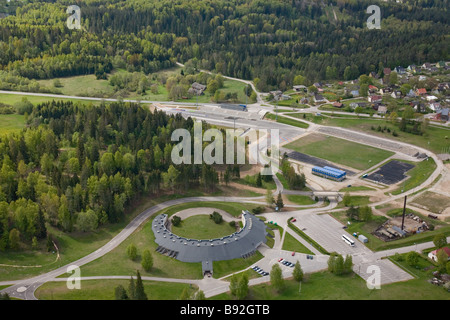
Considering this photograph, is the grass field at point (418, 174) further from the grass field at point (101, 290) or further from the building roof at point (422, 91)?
the building roof at point (422, 91)

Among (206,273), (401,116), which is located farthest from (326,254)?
(401,116)

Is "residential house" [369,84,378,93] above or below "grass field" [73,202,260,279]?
above

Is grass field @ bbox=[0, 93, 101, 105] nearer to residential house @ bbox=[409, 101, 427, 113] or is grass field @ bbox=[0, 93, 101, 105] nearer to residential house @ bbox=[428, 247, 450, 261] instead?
residential house @ bbox=[409, 101, 427, 113]

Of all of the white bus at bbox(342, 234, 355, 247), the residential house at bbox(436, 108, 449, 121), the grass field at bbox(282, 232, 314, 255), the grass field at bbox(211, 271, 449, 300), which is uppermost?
the residential house at bbox(436, 108, 449, 121)

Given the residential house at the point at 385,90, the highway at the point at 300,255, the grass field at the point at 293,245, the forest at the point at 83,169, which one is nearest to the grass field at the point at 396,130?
the highway at the point at 300,255

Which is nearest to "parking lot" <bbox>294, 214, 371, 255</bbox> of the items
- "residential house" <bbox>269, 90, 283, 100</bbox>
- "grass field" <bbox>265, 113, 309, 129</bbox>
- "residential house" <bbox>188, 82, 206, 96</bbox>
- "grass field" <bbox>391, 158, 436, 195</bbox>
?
"grass field" <bbox>391, 158, 436, 195</bbox>

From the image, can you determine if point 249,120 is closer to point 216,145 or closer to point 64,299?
point 216,145
